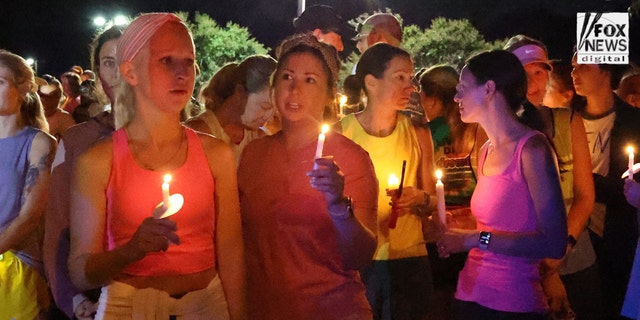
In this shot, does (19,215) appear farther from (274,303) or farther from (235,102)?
(274,303)

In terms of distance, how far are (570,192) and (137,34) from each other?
3.21m

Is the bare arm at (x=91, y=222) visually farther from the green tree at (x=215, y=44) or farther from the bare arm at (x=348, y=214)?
the green tree at (x=215, y=44)

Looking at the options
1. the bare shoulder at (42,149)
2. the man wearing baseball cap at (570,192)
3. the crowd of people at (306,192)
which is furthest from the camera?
the bare shoulder at (42,149)

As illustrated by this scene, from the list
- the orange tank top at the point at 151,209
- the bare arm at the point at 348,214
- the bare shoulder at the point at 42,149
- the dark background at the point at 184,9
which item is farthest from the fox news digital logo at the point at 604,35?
the dark background at the point at 184,9

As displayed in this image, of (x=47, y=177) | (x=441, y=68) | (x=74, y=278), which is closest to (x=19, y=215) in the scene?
(x=47, y=177)

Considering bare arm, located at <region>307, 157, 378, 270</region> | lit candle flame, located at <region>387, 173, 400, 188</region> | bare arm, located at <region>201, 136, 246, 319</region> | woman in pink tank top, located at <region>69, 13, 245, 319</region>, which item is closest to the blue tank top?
woman in pink tank top, located at <region>69, 13, 245, 319</region>

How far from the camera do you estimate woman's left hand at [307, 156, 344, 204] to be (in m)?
3.13

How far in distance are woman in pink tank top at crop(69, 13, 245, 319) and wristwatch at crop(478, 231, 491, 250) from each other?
51.3 inches

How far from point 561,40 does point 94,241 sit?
1667 inches

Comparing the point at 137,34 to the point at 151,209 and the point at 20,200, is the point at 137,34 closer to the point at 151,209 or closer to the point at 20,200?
the point at 151,209

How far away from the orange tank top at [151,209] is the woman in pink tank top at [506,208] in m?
1.36

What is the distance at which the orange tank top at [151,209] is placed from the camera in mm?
3102

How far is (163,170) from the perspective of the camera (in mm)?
3168

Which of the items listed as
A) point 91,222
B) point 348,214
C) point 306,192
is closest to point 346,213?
point 348,214
